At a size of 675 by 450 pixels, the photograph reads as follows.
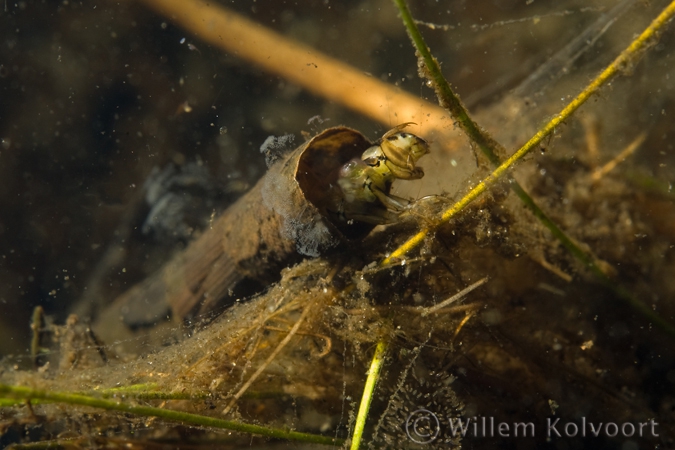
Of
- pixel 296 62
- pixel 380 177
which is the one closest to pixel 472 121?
pixel 380 177

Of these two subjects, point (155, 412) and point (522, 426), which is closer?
point (155, 412)

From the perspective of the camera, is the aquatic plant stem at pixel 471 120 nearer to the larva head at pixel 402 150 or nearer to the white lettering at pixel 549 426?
the larva head at pixel 402 150

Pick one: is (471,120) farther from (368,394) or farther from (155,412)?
(155,412)

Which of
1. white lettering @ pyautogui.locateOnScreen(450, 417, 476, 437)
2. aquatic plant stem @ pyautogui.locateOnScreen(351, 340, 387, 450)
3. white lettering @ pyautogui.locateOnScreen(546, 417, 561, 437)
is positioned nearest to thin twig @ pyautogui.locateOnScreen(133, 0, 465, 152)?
aquatic plant stem @ pyautogui.locateOnScreen(351, 340, 387, 450)

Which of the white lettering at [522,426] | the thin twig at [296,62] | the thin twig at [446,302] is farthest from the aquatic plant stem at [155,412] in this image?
the thin twig at [296,62]

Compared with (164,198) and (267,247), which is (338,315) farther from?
(164,198)

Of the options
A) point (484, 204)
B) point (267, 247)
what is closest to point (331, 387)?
point (267, 247)
